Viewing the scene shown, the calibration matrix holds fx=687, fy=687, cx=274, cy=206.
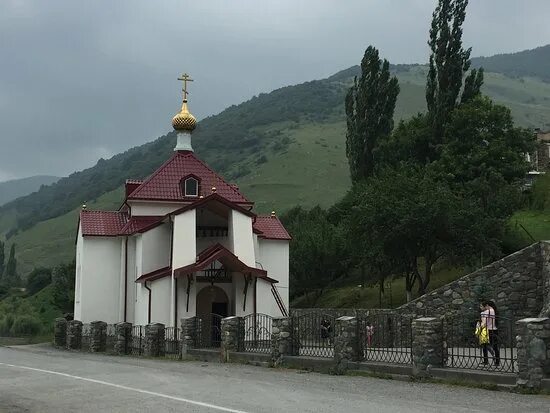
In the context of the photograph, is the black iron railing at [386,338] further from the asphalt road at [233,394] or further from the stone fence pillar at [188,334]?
the stone fence pillar at [188,334]

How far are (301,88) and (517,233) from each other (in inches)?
6479

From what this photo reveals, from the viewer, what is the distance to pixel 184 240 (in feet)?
97.2

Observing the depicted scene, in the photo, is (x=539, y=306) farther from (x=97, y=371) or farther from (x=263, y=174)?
(x=263, y=174)

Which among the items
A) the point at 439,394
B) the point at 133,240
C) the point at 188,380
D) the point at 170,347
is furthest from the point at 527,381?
the point at 133,240

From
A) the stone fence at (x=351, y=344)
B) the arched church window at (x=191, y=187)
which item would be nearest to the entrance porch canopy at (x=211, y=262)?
the stone fence at (x=351, y=344)

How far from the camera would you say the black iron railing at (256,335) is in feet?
71.1

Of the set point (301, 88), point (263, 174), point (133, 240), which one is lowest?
point (133, 240)

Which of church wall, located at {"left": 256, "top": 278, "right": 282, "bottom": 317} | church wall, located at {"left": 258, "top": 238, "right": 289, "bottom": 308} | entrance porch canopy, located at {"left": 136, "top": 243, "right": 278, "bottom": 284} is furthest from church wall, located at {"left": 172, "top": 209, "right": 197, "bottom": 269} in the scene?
church wall, located at {"left": 258, "top": 238, "right": 289, "bottom": 308}

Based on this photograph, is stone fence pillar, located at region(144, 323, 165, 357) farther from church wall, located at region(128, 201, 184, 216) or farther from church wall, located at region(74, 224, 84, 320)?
church wall, located at region(74, 224, 84, 320)

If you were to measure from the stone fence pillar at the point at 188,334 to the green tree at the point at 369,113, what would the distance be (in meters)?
22.0

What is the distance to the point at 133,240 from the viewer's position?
113ft

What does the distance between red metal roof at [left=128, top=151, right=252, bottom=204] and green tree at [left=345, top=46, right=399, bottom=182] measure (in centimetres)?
1097

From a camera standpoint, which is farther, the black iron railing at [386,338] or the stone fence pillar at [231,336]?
the stone fence pillar at [231,336]

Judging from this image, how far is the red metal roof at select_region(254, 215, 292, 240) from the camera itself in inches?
1400
